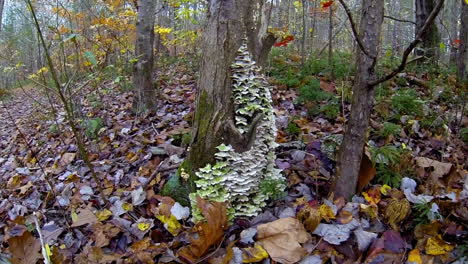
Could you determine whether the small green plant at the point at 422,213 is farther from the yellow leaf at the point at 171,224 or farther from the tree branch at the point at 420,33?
the yellow leaf at the point at 171,224

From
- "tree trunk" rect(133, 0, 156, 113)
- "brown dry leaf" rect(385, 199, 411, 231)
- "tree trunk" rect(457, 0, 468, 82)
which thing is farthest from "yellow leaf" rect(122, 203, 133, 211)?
"tree trunk" rect(457, 0, 468, 82)

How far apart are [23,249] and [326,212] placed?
75.8 inches

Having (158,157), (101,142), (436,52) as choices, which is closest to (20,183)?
(101,142)

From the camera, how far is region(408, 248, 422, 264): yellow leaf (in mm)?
2021

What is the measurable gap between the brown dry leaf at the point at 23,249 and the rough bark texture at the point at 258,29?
1893 mm

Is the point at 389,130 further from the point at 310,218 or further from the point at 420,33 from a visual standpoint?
the point at 420,33

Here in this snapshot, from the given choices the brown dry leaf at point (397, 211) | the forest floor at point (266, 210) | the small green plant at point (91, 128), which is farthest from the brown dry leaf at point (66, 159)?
the brown dry leaf at point (397, 211)

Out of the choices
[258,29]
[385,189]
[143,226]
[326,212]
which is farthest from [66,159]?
[385,189]

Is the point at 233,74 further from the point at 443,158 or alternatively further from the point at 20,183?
the point at 20,183

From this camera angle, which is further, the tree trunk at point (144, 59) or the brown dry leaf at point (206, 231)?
the tree trunk at point (144, 59)

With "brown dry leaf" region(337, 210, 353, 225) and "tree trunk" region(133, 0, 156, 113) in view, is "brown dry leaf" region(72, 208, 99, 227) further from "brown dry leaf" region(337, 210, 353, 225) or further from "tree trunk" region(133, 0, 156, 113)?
"tree trunk" region(133, 0, 156, 113)

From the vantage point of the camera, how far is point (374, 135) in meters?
3.41

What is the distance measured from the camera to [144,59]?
488cm

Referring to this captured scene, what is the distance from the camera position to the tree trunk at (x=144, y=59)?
479 centimetres
